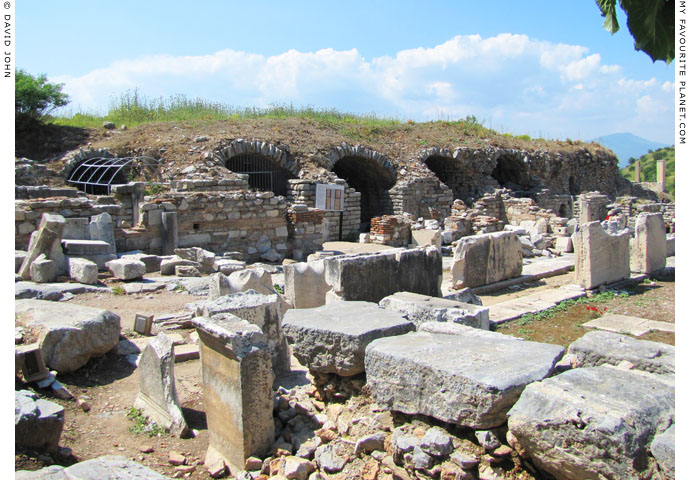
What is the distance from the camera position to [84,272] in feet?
26.1

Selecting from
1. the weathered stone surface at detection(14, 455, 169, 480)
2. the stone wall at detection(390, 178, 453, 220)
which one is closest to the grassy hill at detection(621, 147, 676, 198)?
the stone wall at detection(390, 178, 453, 220)

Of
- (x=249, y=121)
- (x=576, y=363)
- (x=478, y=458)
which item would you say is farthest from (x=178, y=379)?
(x=249, y=121)

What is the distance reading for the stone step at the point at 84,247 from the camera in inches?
343

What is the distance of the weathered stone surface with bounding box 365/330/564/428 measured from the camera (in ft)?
10.3

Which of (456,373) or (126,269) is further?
(126,269)

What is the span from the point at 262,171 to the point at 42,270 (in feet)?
34.5

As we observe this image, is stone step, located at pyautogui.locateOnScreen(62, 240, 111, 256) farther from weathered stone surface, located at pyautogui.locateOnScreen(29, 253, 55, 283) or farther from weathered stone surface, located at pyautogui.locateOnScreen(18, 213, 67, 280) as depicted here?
weathered stone surface, located at pyautogui.locateOnScreen(29, 253, 55, 283)

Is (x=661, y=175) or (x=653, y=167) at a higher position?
(x=653, y=167)

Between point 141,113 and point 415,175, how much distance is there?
11084 mm

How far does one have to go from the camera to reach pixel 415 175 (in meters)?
19.9

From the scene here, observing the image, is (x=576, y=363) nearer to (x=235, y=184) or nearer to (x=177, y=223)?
(x=177, y=223)

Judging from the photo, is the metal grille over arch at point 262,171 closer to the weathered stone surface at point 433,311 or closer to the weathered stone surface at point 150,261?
the weathered stone surface at point 150,261

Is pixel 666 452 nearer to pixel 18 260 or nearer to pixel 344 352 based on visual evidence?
pixel 344 352

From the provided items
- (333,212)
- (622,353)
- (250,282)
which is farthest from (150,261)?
(622,353)
